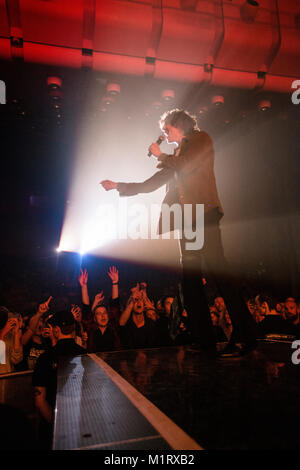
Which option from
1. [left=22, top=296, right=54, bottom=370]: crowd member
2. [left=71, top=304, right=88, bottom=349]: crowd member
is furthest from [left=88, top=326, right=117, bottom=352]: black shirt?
[left=22, top=296, right=54, bottom=370]: crowd member

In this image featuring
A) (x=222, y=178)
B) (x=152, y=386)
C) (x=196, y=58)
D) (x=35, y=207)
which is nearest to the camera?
(x=152, y=386)

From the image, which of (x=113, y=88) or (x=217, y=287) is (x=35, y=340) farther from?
(x=113, y=88)

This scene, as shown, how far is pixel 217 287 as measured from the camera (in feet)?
5.31

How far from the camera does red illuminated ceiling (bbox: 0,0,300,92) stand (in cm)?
315

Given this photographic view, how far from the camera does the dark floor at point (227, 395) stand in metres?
0.67

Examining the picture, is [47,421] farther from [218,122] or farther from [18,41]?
[218,122]

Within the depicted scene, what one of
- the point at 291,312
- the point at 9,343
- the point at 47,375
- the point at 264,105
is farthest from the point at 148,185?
the point at 264,105

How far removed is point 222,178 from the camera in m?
6.32

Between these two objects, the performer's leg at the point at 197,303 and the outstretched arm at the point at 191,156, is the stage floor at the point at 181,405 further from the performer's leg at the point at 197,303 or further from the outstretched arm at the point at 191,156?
the outstretched arm at the point at 191,156
